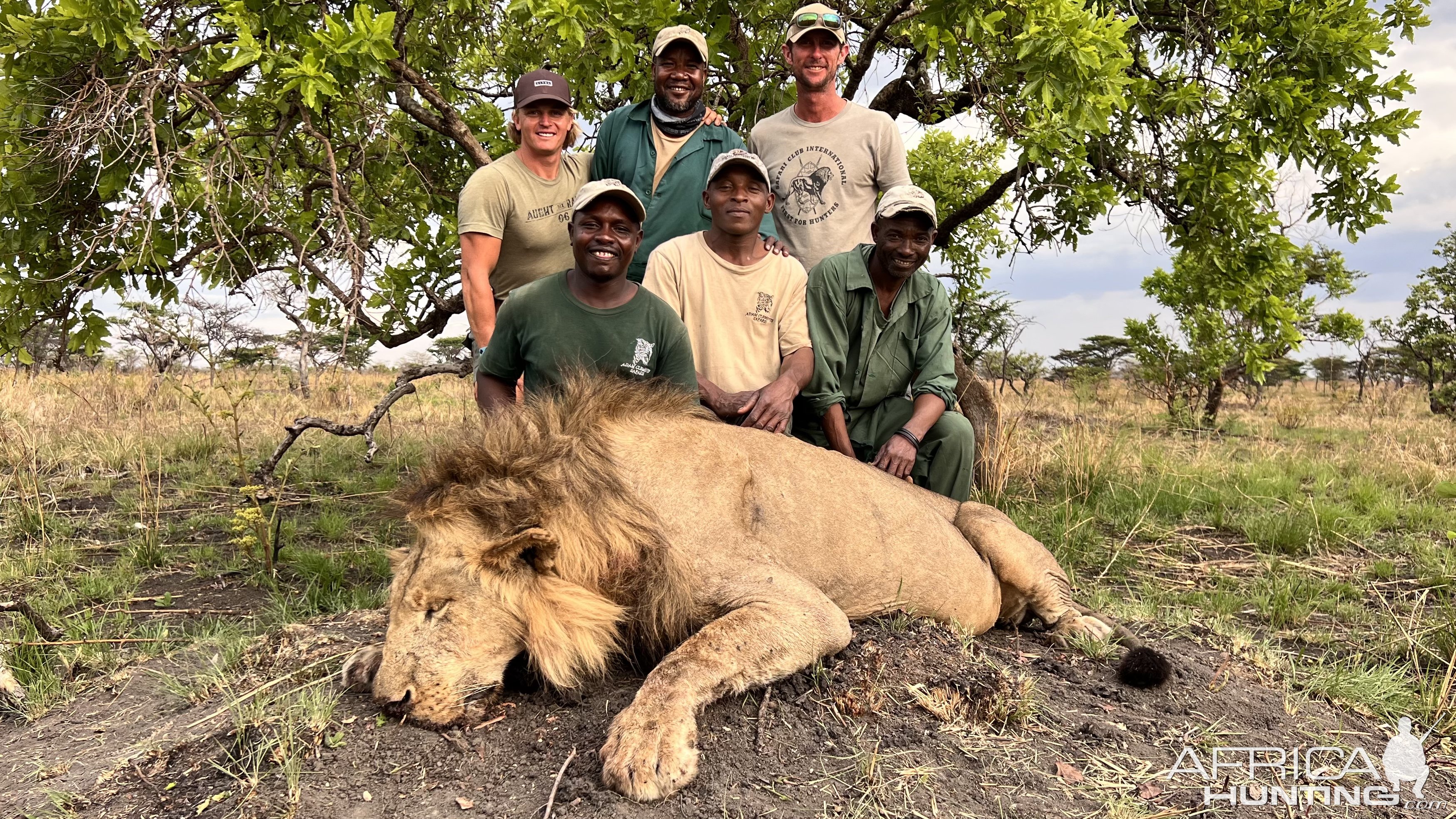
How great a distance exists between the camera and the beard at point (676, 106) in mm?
4914

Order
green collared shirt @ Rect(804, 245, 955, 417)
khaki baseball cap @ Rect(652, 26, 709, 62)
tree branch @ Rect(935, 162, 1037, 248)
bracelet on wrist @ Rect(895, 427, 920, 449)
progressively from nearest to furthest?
bracelet on wrist @ Rect(895, 427, 920, 449) < green collared shirt @ Rect(804, 245, 955, 417) < khaki baseball cap @ Rect(652, 26, 709, 62) < tree branch @ Rect(935, 162, 1037, 248)

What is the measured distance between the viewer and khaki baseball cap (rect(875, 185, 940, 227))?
433 cm

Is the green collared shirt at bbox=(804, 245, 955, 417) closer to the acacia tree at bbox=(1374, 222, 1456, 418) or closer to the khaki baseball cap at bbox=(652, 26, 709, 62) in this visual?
the khaki baseball cap at bbox=(652, 26, 709, 62)

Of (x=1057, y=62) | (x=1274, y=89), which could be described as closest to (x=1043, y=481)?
(x=1274, y=89)

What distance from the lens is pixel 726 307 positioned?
434 cm

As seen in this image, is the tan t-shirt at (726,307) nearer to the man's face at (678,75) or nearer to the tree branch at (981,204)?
the man's face at (678,75)

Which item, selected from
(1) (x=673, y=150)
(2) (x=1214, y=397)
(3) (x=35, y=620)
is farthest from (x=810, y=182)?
(2) (x=1214, y=397)

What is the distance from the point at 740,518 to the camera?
3260mm

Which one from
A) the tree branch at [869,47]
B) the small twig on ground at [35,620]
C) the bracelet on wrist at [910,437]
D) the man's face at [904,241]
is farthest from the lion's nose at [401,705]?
the tree branch at [869,47]

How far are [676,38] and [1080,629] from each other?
3.55m

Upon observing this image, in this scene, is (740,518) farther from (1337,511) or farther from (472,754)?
(1337,511)

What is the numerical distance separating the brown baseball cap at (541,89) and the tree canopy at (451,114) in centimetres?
24

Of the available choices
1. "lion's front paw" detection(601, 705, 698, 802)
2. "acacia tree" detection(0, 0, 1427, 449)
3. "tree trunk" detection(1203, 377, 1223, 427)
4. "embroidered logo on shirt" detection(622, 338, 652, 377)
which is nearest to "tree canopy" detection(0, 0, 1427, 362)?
"acacia tree" detection(0, 0, 1427, 449)

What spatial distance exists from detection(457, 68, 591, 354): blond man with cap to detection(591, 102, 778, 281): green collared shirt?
35 cm
